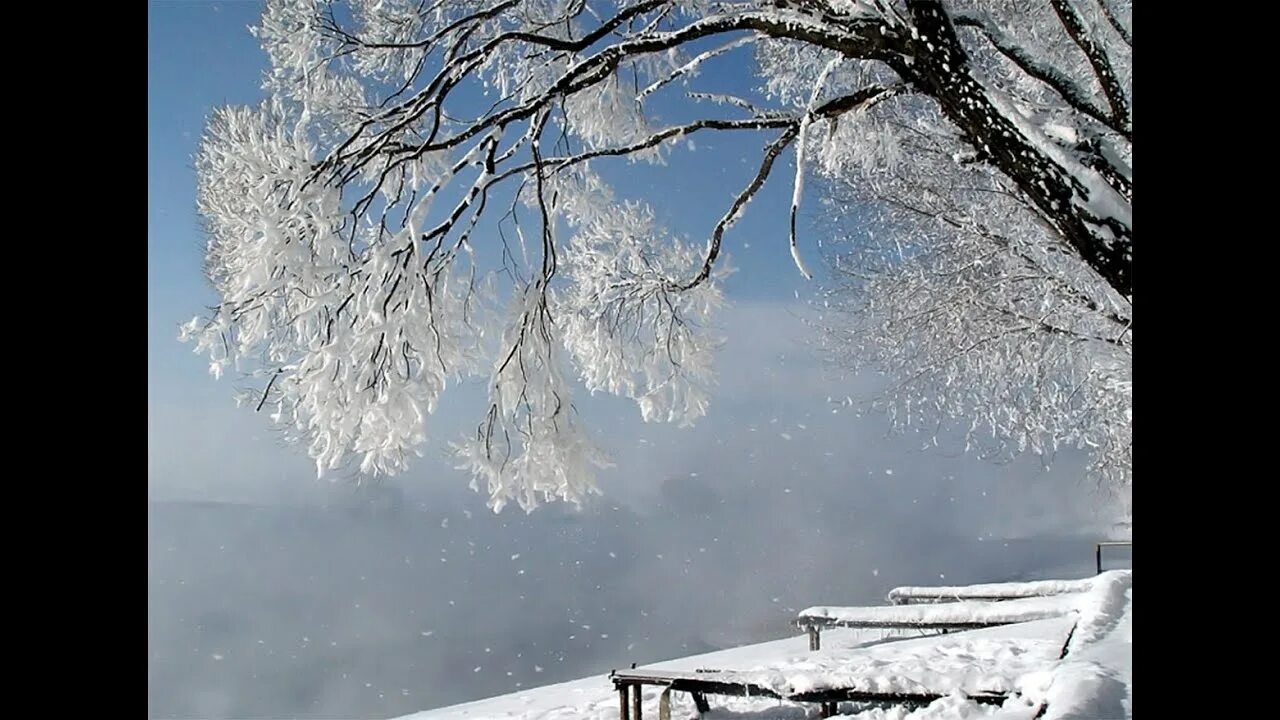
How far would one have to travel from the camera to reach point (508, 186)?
5328mm

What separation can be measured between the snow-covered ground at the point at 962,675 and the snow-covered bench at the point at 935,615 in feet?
0.09

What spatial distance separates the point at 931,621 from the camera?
751 cm

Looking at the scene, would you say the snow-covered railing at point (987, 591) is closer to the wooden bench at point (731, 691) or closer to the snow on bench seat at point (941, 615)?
the snow on bench seat at point (941, 615)

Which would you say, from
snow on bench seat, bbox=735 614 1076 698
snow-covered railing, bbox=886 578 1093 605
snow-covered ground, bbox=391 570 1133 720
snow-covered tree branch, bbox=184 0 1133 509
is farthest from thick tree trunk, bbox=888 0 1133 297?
snow-covered railing, bbox=886 578 1093 605

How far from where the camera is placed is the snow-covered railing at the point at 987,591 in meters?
8.91

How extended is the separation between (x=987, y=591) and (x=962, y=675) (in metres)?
4.95

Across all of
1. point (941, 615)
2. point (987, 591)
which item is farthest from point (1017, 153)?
point (987, 591)

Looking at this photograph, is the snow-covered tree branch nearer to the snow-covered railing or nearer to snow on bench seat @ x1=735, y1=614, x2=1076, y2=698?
snow on bench seat @ x1=735, y1=614, x2=1076, y2=698

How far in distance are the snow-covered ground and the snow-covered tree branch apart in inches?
65.8

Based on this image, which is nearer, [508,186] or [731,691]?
[731,691]

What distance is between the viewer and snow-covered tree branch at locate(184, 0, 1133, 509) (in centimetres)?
334

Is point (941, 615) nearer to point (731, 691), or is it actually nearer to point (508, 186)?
point (731, 691)
